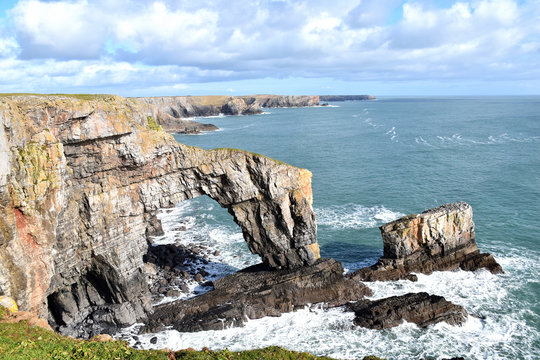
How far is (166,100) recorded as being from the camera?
182m

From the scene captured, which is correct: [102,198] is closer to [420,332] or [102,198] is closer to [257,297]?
[257,297]

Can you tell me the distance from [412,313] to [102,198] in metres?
24.5

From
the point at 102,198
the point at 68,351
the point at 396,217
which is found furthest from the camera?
the point at 396,217

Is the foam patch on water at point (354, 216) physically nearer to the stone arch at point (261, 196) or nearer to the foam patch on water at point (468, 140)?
the stone arch at point (261, 196)

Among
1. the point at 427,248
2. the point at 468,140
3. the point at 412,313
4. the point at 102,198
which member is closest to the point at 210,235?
the point at 102,198

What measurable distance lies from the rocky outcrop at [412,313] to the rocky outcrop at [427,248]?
5.18 m

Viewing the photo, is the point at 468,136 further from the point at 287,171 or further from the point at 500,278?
the point at 287,171

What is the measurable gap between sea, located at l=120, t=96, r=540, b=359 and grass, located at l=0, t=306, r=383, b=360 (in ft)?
27.2

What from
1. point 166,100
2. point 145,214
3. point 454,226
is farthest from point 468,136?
point 166,100

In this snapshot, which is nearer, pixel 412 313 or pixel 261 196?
pixel 412 313

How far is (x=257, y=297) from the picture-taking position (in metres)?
31.6

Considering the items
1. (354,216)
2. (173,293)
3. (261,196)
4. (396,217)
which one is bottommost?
(173,293)

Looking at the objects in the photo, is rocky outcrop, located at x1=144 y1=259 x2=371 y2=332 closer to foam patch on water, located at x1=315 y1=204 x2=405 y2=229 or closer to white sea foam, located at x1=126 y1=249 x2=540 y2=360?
white sea foam, located at x1=126 y1=249 x2=540 y2=360

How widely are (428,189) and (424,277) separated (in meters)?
28.6
